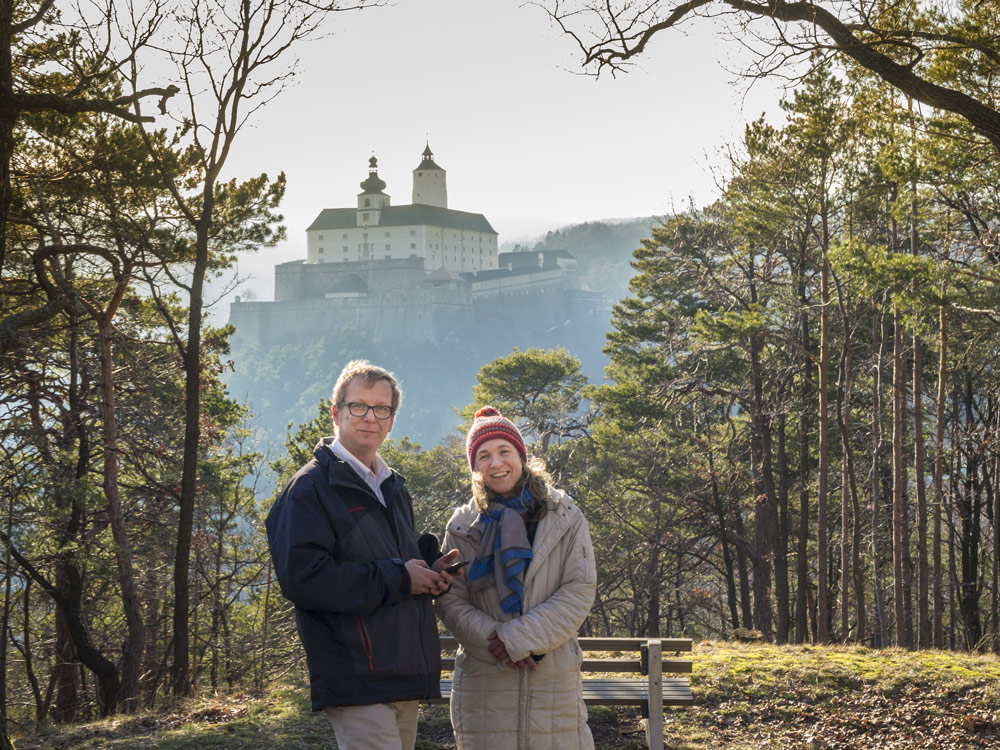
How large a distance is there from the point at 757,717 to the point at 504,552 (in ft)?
12.0

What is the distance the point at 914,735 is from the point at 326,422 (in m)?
19.5

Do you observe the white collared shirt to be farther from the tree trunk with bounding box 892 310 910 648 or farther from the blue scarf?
the tree trunk with bounding box 892 310 910 648

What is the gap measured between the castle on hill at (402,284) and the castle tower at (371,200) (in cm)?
10

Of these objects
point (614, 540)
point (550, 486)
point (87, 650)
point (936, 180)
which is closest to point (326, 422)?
point (614, 540)

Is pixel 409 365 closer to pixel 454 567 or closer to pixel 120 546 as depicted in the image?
pixel 120 546

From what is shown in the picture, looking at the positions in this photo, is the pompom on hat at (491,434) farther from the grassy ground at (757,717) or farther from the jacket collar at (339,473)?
the grassy ground at (757,717)

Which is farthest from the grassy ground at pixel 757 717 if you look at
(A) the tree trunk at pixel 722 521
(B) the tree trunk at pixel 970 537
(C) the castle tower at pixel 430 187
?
(C) the castle tower at pixel 430 187

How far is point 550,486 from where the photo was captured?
2965 millimetres

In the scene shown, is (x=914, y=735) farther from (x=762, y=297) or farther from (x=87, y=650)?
(x=762, y=297)

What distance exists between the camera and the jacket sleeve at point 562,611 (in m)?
2.74

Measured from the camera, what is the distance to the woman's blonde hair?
291 cm

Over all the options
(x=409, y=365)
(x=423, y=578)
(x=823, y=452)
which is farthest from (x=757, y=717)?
(x=409, y=365)

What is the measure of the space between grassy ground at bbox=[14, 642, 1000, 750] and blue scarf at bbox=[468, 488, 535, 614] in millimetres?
2776

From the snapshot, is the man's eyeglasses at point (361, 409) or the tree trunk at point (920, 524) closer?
the man's eyeglasses at point (361, 409)
